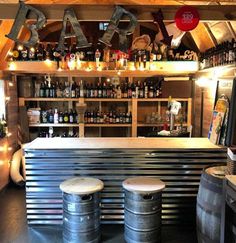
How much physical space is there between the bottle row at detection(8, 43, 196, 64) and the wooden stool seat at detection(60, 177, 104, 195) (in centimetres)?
253

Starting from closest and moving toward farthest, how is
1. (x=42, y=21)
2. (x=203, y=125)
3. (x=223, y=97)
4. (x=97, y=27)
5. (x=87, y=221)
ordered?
(x=87, y=221)
(x=42, y=21)
(x=223, y=97)
(x=203, y=125)
(x=97, y=27)

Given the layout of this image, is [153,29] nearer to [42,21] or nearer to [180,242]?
[42,21]

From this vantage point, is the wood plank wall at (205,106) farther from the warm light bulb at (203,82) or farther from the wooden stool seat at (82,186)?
the wooden stool seat at (82,186)

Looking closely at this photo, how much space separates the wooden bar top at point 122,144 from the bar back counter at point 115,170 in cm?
1

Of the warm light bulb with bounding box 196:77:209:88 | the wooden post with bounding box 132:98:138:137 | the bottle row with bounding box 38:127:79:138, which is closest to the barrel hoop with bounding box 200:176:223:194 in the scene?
the warm light bulb with bounding box 196:77:209:88

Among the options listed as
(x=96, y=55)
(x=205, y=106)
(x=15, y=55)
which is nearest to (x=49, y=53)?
(x=15, y=55)

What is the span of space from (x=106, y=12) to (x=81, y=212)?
220cm

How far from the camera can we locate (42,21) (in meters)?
3.25

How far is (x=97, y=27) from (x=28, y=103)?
2089mm

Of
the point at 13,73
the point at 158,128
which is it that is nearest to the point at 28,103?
the point at 13,73

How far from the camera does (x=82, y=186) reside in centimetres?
296

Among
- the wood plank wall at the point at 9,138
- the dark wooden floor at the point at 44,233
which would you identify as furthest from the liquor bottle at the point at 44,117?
the dark wooden floor at the point at 44,233

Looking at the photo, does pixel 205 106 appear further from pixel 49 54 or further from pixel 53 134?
pixel 53 134

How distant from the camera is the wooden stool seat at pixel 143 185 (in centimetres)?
291
